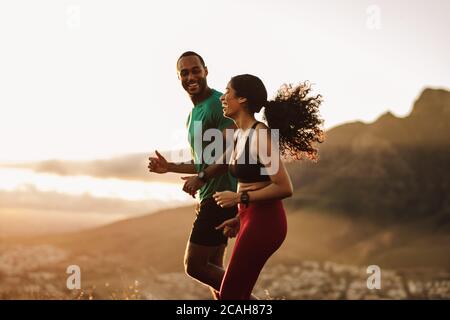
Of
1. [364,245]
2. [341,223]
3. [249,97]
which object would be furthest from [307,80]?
[341,223]

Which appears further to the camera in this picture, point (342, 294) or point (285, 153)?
point (342, 294)

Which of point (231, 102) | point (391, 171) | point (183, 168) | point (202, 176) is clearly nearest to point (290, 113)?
point (231, 102)

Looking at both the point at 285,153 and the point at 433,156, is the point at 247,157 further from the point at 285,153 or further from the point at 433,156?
the point at 433,156

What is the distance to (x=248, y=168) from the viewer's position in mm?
4613

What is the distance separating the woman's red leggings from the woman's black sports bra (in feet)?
0.68

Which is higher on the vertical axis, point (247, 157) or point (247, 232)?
point (247, 157)

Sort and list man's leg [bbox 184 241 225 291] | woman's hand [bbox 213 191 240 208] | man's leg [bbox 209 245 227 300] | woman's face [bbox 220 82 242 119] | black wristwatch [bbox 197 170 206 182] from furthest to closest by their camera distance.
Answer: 1. man's leg [bbox 209 245 227 300]
2. man's leg [bbox 184 241 225 291]
3. black wristwatch [bbox 197 170 206 182]
4. woman's face [bbox 220 82 242 119]
5. woman's hand [bbox 213 191 240 208]

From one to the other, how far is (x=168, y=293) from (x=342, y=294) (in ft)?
61.2

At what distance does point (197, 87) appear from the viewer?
572 centimetres

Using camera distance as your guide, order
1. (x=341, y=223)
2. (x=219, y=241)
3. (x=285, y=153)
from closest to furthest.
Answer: (x=285, y=153) → (x=219, y=241) → (x=341, y=223)

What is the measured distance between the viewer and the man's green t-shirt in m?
5.50

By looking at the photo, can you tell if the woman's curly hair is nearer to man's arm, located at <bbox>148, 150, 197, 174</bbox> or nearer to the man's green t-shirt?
the man's green t-shirt

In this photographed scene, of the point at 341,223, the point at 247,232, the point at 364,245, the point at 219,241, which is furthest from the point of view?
the point at 341,223

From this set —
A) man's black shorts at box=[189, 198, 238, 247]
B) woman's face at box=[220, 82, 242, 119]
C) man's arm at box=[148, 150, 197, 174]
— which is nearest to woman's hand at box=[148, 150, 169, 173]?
man's arm at box=[148, 150, 197, 174]
